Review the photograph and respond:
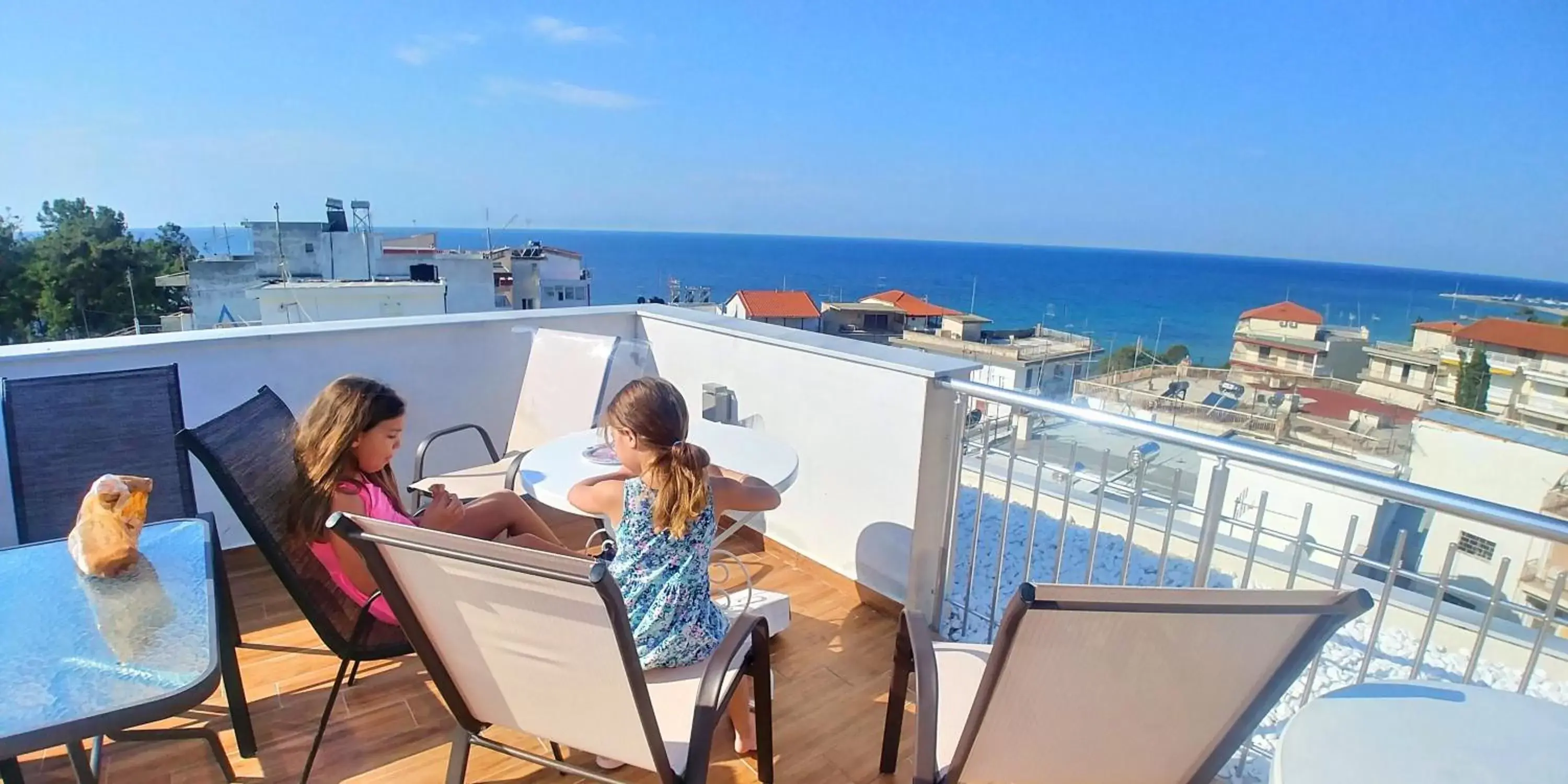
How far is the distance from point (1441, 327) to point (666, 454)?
3205 cm

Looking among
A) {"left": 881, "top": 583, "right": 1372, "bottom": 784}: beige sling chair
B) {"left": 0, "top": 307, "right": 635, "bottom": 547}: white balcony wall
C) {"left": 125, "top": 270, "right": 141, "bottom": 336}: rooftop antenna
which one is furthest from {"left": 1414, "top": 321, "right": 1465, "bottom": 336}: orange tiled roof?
{"left": 125, "top": 270, "right": 141, "bottom": 336}: rooftop antenna

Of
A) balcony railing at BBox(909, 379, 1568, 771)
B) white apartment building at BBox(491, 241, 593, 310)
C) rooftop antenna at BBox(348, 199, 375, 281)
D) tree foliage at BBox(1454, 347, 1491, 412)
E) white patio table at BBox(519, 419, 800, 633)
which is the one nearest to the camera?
balcony railing at BBox(909, 379, 1568, 771)

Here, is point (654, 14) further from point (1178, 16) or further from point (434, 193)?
point (1178, 16)

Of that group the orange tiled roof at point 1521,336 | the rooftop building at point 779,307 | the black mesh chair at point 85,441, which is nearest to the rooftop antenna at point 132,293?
the rooftop building at point 779,307

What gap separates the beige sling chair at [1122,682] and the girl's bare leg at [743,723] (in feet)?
2.40

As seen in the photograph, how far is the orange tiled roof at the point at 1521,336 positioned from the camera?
18.0m

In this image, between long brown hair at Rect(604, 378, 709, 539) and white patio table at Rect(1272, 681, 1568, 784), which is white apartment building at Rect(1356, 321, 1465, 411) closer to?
white patio table at Rect(1272, 681, 1568, 784)

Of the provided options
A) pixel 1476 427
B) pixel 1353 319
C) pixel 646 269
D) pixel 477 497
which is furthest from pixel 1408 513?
pixel 646 269

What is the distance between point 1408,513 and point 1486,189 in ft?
126

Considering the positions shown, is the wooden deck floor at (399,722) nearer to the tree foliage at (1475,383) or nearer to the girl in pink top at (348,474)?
the girl in pink top at (348,474)

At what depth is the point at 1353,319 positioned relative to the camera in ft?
140

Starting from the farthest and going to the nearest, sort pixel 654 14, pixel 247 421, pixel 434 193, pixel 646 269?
1. pixel 646 269
2. pixel 434 193
3. pixel 654 14
4. pixel 247 421

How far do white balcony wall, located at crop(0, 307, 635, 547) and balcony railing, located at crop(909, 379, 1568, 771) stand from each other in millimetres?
2550

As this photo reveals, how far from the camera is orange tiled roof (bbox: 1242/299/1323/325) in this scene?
93.6 ft
